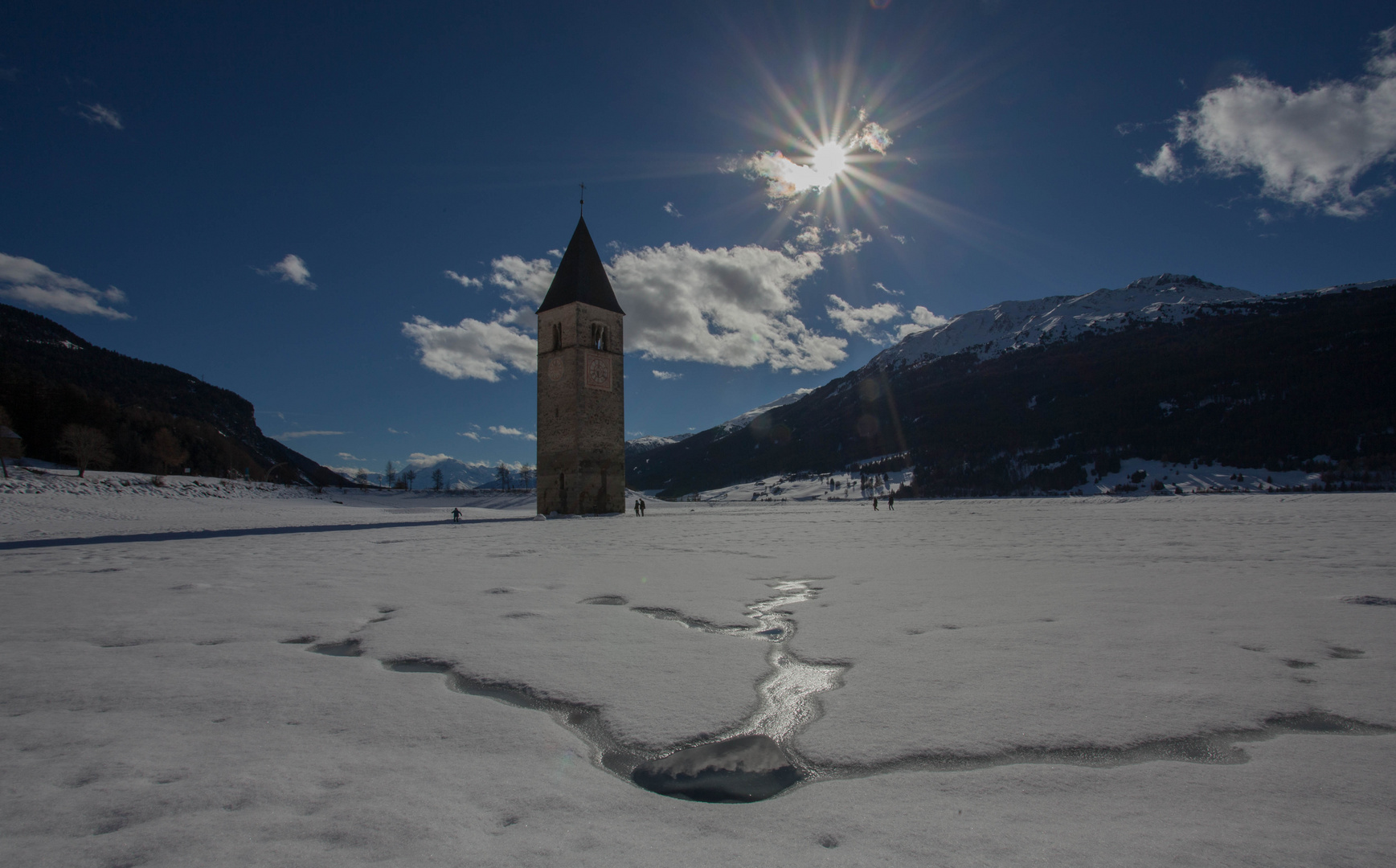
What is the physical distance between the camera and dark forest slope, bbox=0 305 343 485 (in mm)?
53469

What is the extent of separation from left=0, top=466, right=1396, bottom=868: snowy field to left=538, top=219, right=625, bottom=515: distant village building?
22.8 meters

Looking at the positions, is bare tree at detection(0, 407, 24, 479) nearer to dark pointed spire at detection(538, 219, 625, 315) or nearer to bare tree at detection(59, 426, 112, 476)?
bare tree at detection(59, 426, 112, 476)

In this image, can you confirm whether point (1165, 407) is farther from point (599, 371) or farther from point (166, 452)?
point (166, 452)

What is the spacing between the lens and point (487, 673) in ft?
11.3

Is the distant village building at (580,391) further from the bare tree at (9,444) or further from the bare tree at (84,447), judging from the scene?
the bare tree at (84,447)

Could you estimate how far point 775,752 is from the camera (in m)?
2.44

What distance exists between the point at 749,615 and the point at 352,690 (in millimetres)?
3017

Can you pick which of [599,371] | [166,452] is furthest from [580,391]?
[166,452]

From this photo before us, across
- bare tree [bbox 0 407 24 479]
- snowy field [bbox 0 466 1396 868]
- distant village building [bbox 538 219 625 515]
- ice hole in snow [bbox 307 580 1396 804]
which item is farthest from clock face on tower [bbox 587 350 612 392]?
bare tree [bbox 0 407 24 479]

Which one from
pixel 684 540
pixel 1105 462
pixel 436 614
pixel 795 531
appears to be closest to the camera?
pixel 436 614

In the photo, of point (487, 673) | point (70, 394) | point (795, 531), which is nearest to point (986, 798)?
point (487, 673)

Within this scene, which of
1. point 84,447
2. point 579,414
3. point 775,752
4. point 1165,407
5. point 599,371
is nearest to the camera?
point 775,752

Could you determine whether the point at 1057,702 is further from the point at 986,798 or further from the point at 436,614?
the point at 436,614

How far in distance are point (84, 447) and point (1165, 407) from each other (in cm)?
17366
